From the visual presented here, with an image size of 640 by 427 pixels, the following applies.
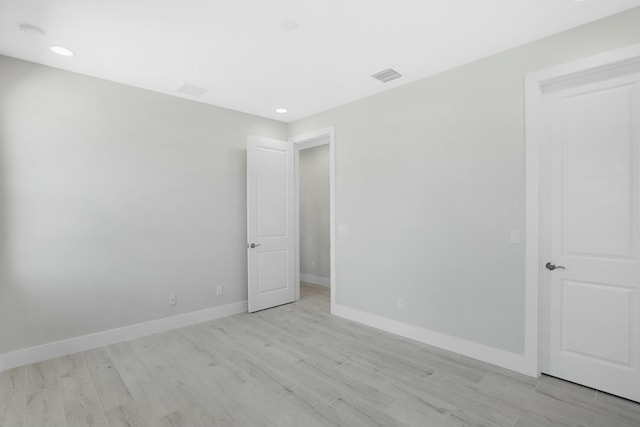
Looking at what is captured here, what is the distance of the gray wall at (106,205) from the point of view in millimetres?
2830

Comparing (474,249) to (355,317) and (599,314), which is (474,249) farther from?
(355,317)

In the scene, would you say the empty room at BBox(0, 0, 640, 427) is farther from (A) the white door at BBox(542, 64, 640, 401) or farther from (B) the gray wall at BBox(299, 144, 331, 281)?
(B) the gray wall at BBox(299, 144, 331, 281)

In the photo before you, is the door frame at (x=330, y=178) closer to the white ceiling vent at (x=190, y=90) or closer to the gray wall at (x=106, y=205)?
the gray wall at (x=106, y=205)

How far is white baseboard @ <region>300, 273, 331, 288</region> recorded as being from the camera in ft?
19.3

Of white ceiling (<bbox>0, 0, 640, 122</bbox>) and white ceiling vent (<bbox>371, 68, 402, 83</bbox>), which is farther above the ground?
white ceiling (<bbox>0, 0, 640, 122</bbox>)

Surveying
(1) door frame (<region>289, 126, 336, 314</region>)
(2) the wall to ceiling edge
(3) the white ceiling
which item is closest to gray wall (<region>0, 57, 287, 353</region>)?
(2) the wall to ceiling edge

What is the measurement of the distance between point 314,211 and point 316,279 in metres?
1.29

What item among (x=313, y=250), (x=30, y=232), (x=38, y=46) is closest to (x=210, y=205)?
(x=30, y=232)

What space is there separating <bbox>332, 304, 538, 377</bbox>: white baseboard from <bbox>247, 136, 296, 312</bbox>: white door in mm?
1046

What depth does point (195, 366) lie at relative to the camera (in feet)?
9.14

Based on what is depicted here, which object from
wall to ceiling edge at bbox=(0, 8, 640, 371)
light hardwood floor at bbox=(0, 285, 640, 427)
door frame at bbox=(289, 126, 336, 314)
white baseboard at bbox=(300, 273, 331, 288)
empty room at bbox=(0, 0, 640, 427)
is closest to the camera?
light hardwood floor at bbox=(0, 285, 640, 427)

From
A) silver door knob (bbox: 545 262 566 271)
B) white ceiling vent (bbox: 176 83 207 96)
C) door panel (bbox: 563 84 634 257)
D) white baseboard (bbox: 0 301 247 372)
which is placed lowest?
white baseboard (bbox: 0 301 247 372)

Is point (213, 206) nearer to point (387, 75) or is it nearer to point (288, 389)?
point (288, 389)

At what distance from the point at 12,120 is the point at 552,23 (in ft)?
14.6
